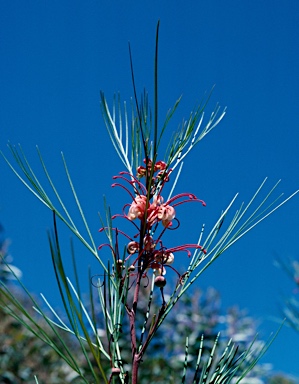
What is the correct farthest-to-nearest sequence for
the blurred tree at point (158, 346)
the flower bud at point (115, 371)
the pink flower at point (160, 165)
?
1. the blurred tree at point (158, 346)
2. the pink flower at point (160, 165)
3. the flower bud at point (115, 371)

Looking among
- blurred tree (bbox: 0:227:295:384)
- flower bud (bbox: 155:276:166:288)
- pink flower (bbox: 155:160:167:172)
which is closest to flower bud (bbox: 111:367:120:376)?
flower bud (bbox: 155:276:166:288)

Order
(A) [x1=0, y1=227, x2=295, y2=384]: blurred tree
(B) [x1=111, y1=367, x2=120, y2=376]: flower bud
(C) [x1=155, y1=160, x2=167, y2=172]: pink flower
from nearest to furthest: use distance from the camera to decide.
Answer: (B) [x1=111, y1=367, x2=120, y2=376]: flower bud
(C) [x1=155, y1=160, x2=167, y2=172]: pink flower
(A) [x1=0, y1=227, x2=295, y2=384]: blurred tree

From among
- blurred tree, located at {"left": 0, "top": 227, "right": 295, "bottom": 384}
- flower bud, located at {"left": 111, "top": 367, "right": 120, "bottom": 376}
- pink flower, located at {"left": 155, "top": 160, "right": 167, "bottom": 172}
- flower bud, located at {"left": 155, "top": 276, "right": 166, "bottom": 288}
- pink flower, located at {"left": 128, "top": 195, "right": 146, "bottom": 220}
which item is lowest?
flower bud, located at {"left": 111, "top": 367, "right": 120, "bottom": 376}

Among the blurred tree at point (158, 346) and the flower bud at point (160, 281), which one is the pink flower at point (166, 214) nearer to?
the flower bud at point (160, 281)

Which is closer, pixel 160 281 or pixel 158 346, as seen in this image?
pixel 160 281

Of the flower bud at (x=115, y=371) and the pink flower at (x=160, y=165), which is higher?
the pink flower at (x=160, y=165)

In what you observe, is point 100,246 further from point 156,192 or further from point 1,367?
point 1,367

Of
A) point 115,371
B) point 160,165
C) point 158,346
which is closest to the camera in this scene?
point 115,371

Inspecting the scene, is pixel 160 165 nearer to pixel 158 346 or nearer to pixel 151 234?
pixel 151 234

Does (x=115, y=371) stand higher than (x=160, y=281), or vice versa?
(x=160, y=281)

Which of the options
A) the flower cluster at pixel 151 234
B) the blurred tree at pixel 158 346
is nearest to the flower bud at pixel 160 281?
the flower cluster at pixel 151 234

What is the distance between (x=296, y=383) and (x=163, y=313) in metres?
0.38

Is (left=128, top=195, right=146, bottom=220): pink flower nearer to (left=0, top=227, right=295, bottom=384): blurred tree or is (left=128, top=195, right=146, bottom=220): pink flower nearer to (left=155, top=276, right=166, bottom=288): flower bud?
(left=155, top=276, right=166, bottom=288): flower bud

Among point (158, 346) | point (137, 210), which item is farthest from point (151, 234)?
point (158, 346)
